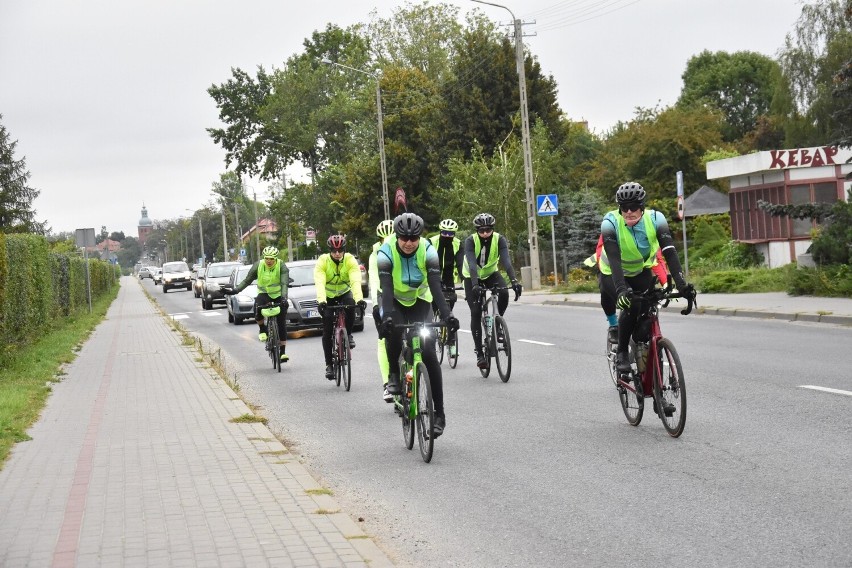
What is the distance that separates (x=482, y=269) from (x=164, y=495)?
269 inches

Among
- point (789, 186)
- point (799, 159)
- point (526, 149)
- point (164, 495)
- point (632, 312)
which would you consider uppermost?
point (526, 149)

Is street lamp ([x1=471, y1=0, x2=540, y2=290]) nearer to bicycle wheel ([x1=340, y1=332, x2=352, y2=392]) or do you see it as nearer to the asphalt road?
the asphalt road

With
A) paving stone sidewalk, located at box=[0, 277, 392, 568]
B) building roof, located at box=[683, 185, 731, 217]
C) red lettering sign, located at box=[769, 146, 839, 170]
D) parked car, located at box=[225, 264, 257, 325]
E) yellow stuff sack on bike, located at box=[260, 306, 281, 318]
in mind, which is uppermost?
red lettering sign, located at box=[769, 146, 839, 170]

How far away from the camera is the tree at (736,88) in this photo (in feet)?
259

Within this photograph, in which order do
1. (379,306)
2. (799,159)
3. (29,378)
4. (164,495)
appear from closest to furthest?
(164,495)
(379,306)
(29,378)
(799,159)

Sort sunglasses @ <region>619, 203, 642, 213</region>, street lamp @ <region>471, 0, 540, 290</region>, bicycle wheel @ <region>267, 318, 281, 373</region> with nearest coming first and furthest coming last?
1. sunglasses @ <region>619, 203, 642, 213</region>
2. bicycle wheel @ <region>267, 318, 281, 373</region>
3. street lamp @ <region>471, 0, 540, 290</region>

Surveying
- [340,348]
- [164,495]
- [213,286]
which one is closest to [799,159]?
[213,286]

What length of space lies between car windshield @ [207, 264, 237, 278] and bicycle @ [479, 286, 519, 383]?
101 ft

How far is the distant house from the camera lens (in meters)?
35.7

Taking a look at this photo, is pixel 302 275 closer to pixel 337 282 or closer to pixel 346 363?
pixel 337 282

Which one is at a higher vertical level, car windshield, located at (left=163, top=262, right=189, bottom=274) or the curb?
car windshield, located at (left=163, top=262, right=189, bottom=274)

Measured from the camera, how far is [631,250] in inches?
339

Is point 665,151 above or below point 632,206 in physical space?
above

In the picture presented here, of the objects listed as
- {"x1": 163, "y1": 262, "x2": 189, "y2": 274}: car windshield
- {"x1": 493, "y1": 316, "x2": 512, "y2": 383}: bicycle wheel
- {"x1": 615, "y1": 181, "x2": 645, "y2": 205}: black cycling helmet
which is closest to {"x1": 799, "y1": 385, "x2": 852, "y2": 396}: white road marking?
{"x1": 493, "y1": 316, "x2": 512, "y2": 383}: bicycle wheel
